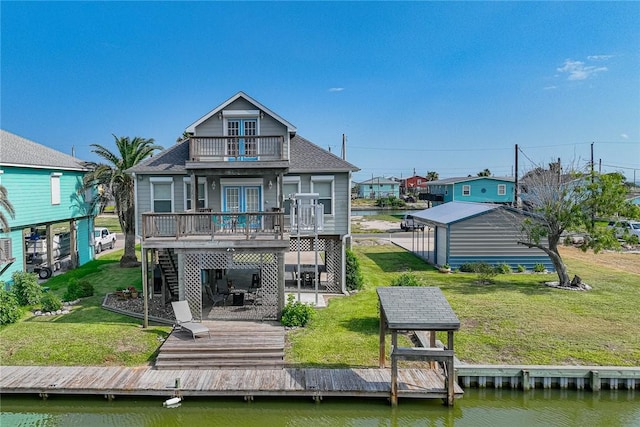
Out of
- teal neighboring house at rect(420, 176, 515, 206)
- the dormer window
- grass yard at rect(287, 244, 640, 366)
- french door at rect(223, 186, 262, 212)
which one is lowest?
grass yard at rect(287, 244, 640, 366)

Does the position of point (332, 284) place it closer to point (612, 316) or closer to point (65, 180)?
point (612, 316)

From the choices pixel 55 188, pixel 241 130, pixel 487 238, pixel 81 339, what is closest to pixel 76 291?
pixel 81 339

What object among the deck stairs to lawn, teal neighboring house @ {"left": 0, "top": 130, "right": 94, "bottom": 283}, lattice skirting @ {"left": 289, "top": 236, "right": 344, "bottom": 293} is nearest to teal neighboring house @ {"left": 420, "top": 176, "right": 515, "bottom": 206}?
lattice skirting @ {"left": 289, "top": 236, "right": 344, "bottom": 293}

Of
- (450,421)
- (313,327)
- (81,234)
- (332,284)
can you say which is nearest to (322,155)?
(332,284)

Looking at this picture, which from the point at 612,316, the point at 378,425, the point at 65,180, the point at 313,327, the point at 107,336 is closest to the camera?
the point at 378,425

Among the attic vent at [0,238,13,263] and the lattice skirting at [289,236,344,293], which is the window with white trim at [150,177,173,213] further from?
the attic vent at [0,238,13,263]

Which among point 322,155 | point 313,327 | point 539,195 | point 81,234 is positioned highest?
point 322,155

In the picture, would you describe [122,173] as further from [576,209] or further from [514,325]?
[576,209]
